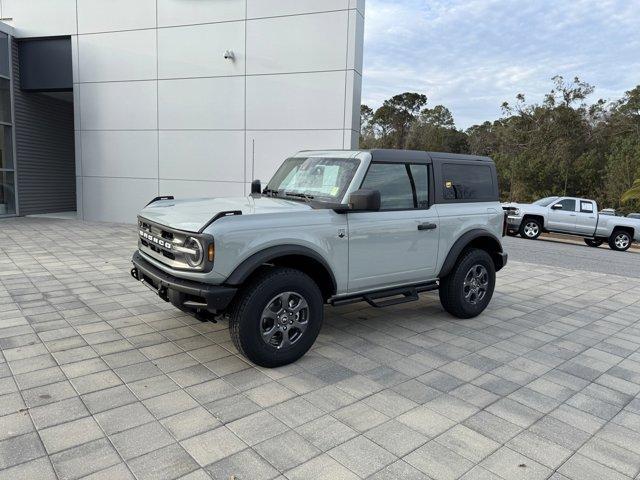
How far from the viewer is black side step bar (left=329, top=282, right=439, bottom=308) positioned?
459 cm

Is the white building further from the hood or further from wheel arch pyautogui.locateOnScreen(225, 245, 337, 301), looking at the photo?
wheel arch pyautogui.locateOnScreen(225, 245, 337, 301)

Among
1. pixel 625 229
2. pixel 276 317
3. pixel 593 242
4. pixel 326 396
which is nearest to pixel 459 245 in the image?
pixel 276 317

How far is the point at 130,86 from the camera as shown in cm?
1391

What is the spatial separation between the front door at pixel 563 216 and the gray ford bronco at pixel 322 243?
1151cm

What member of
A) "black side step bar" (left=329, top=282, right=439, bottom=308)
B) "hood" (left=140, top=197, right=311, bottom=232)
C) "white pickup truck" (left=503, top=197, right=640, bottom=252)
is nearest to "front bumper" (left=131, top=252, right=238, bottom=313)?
"hood" (left=140, top=197, right=311, bottom=232)

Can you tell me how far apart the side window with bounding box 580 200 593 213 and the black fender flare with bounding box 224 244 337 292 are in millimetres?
14653

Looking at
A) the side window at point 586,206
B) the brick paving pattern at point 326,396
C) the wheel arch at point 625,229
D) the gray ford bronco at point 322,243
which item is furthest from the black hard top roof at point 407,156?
the wheel arch at point 625,229

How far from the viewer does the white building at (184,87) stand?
12047mm

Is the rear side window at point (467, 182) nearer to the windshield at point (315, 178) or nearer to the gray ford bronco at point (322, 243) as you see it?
the gray ford bronco at point (322, 243)

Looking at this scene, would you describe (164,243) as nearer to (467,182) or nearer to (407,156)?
(407,156)

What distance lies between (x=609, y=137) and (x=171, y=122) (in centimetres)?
2755

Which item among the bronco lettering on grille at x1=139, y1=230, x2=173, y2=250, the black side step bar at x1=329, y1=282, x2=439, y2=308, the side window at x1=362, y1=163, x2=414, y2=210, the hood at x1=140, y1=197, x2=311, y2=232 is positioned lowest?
the black side step bar at x1=329, y1=282, x2=439, y2=308

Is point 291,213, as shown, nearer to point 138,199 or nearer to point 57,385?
point 57,385

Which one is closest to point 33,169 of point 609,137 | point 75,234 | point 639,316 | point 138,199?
point 138,199
